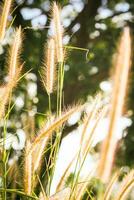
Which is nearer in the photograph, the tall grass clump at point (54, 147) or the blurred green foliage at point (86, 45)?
the tall grass clump at point (54, 147)

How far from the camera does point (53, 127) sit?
0.87 metres

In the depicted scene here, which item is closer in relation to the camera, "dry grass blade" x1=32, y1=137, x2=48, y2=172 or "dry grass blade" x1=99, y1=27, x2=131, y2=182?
"dry grass blade" x1=99, y1=27, x2=131, y2=182

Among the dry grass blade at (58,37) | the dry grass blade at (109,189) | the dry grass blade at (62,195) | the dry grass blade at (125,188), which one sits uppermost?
the dry grass blade at (58,37)

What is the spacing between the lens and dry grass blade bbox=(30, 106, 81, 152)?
2.87ft

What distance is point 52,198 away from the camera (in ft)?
2.82

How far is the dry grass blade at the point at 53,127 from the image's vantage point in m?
0.87

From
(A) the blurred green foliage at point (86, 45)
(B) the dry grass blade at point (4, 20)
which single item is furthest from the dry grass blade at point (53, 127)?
(A) the blurred green foliage at point (86, 45)

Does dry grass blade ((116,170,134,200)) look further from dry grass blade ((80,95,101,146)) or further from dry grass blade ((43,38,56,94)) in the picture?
dry grass blade ((43,38,56,94))

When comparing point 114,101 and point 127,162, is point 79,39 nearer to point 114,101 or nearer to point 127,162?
point 127,162

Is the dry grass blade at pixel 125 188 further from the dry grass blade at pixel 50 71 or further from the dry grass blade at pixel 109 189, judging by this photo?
the dry grass blade at pixel 50 71

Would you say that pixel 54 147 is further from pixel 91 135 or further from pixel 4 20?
pixel 4 20

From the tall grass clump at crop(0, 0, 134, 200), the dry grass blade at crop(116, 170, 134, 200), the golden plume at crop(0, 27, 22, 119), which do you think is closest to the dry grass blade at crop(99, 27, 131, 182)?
the tall grass clump at crop(0, 0, 134, 200)

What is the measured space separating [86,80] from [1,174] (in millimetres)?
2091

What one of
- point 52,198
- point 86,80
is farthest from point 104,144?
point 86,80
